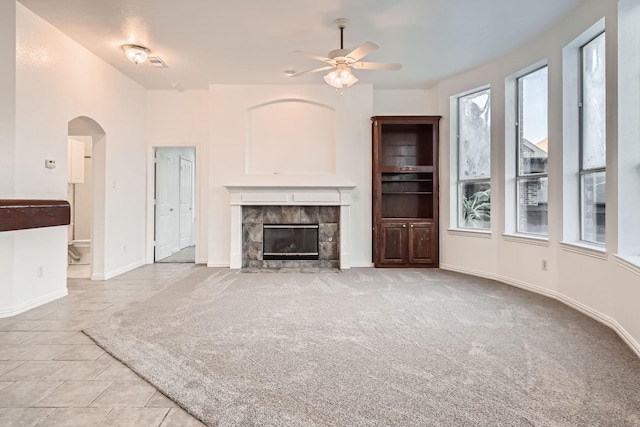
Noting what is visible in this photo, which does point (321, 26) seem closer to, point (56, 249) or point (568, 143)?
point (568, 143)

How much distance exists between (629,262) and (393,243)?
Answer: 10.8ft

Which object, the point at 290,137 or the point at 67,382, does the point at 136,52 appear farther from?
the point at 67,382

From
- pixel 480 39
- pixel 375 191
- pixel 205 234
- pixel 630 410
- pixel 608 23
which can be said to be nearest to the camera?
pixel 630 410

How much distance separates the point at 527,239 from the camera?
4.50 metres

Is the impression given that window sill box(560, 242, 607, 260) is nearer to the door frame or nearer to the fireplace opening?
the fireplace opening

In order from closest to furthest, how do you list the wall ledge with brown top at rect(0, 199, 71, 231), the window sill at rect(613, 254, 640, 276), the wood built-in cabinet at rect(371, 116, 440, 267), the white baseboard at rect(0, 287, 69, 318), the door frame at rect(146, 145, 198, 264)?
the window sill at rect(613, 254, 640, 276), the wall ledge with brown top at rect(0, 199, 71, 231), the white baseboard at rect(0, 287, 69, 318), the wood built-in cabinet at rect(371, 116, 440, 267), the door frame at rect(146, 145, 198, 264)

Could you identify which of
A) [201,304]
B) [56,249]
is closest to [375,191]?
[201,304]

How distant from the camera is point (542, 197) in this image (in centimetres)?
448

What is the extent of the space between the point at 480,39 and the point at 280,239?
13.0 feet

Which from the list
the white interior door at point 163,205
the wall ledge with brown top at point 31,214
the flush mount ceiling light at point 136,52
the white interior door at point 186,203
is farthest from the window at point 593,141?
the white interior door at point 186,203

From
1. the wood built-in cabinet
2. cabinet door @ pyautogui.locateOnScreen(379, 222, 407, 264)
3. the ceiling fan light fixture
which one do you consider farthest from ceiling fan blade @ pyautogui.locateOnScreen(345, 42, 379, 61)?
cabinet door @ pyautogui.locateOnScreen(379, 222, 407, 264)

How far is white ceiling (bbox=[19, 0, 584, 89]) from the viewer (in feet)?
11.8

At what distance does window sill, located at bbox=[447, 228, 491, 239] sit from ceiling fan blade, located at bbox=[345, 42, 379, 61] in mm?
3042

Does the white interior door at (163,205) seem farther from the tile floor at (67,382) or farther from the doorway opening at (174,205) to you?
the tile floor at (67,382)
